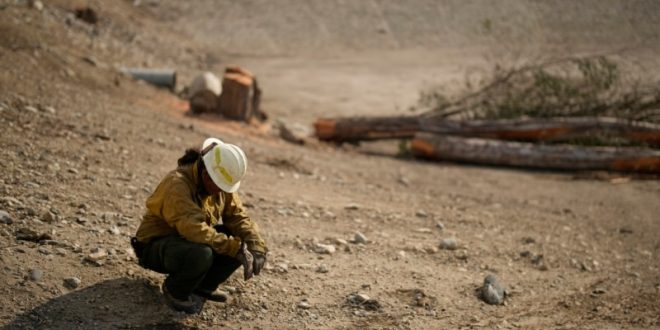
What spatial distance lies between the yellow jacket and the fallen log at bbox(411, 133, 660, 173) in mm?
6127

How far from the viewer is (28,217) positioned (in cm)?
527

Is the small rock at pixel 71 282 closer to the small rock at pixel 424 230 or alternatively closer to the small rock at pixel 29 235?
the small rock at pixel 29 235

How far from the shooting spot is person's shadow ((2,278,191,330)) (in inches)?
169

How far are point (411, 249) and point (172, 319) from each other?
8.38 feet

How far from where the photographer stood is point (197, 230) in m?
4.23

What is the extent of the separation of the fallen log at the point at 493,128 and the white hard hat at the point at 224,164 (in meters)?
6.63

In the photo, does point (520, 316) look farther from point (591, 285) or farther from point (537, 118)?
point (537, 118)

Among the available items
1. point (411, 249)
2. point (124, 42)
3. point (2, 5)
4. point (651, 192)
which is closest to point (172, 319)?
point (411, 249)

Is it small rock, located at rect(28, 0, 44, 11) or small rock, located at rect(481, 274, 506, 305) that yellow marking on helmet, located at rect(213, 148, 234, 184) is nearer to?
small rock, located at rect(481, 274, 506, 305)

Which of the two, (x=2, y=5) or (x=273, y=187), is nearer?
(x=273, y=187)

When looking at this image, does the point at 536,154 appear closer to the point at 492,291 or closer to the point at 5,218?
the point at 492,291

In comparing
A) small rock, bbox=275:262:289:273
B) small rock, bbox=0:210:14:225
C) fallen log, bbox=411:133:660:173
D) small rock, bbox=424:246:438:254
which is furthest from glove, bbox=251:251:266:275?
fallen log, bbox=411:133:660:173

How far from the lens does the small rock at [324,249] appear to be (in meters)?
6.04

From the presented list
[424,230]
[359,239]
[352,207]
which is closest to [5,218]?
[359,239]
